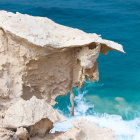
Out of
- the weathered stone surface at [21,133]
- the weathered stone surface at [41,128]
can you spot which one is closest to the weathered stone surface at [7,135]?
the weathered stone surface at [21,133]

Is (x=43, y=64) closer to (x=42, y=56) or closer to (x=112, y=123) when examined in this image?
(x=42, y=56)

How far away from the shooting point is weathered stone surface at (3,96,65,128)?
57.9 inches

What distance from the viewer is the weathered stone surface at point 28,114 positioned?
4.83 feet

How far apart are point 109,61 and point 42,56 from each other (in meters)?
4.07

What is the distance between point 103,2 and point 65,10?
4.23ft

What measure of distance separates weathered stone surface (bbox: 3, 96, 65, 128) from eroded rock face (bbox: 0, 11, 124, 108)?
0.39m

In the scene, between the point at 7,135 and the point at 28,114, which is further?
the point at 28,114

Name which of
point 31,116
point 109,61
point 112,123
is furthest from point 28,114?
point 109,61

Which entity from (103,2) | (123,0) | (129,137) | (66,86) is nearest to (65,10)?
(103,2)

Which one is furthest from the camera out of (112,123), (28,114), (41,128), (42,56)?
(112,123)

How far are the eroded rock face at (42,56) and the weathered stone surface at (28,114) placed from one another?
0.39m

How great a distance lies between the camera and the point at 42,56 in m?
1.85

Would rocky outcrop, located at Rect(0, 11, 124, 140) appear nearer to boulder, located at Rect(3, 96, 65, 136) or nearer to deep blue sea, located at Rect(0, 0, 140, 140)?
boulder, located at Rect(3, 96, 65, 136)

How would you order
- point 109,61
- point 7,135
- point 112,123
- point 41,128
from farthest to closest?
point 109,61 < point 112,123 < point 41,128 < point 7,135
